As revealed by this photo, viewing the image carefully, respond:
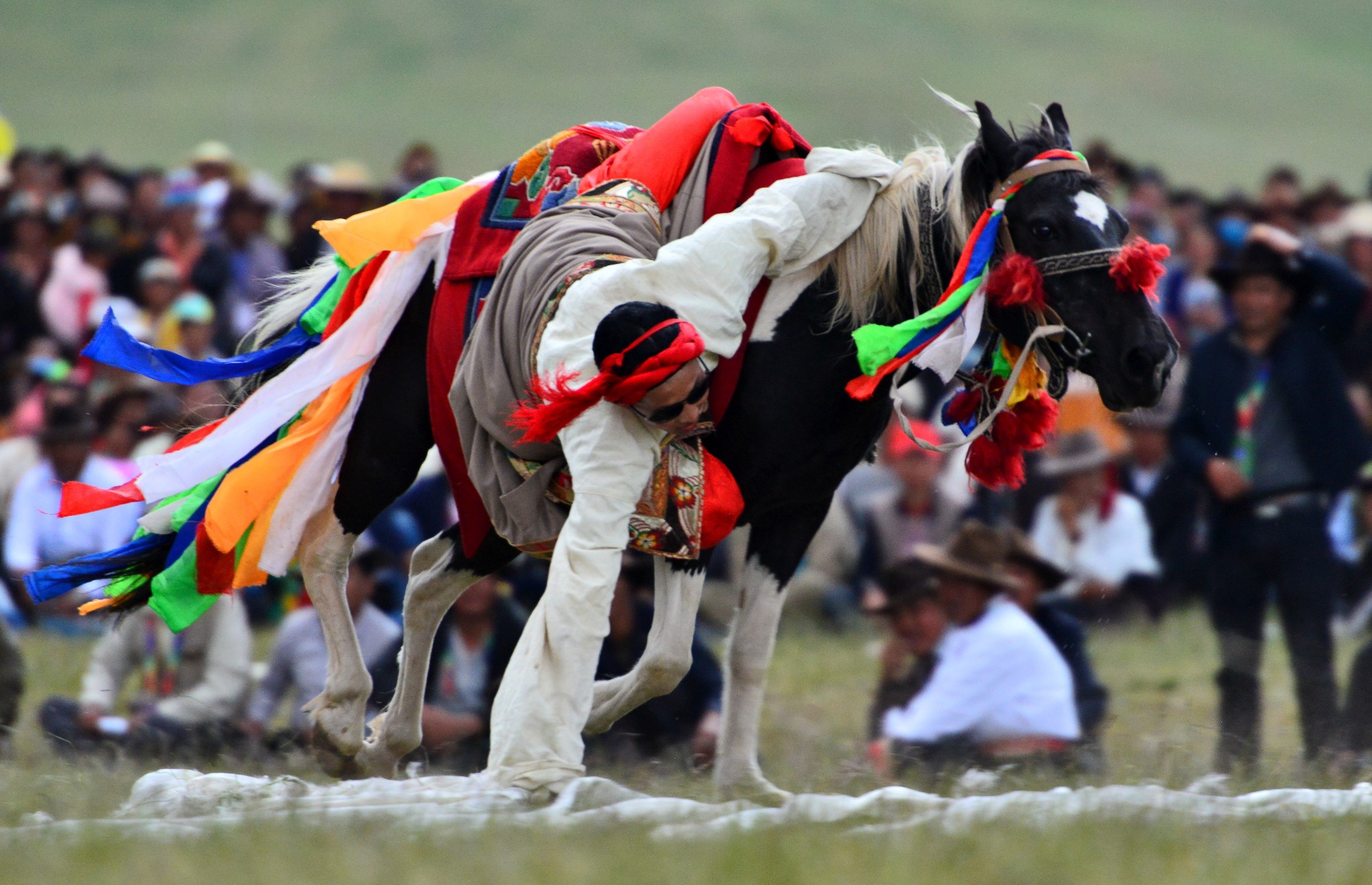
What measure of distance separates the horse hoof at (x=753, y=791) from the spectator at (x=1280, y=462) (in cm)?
286

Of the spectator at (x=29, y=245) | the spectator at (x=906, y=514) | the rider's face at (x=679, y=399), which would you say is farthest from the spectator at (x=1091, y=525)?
the spectator at (x=29, y=245)

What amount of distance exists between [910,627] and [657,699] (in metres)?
1.14

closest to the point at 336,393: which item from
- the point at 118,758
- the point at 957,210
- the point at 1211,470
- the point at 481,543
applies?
the point at 481,543

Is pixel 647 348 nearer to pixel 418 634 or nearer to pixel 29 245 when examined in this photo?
pixel 418 634

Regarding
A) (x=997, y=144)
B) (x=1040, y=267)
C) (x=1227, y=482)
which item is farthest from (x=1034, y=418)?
(x=1227, y=482)

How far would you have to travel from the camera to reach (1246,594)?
22.3ft

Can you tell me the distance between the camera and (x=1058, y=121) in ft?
14.8

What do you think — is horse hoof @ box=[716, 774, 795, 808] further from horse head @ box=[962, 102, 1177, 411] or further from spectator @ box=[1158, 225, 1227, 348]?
spectator @ box=[1158, 225, 1227, 348]

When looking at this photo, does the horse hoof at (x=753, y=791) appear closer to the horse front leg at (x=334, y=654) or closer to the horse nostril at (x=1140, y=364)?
the horse front leg at (x=334, y=654)

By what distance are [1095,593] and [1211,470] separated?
1.77 metres

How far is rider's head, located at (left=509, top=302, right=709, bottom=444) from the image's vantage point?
150 inches

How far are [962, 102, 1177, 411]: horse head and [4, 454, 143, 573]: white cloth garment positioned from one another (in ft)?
17.9


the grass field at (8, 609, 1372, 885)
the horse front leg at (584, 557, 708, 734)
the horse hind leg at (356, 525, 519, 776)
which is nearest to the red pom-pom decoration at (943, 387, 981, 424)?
the horse front leg at (584, 557, 708, 734)

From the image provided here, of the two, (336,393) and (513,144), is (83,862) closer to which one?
(336,393)
